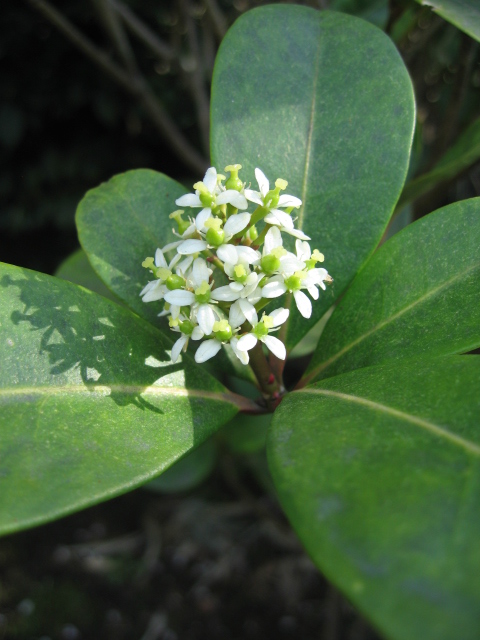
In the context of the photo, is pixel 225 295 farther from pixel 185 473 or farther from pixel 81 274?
pixel 185 473

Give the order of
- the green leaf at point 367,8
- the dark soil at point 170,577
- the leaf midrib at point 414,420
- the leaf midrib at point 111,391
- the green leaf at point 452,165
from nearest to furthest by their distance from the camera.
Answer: the leaf midrib at point 414,420 < the leaf midrib at point 111,391 < the green leaf at point 452,165 < the green leaf at point 367,8 < the dark soil at point 170,577

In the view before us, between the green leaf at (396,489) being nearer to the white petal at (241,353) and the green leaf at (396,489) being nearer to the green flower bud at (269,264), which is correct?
the white petal at (241,353)

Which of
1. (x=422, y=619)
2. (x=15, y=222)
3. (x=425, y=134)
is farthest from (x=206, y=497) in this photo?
(x=422, y=619)

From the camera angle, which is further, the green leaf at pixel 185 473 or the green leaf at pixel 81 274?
the green leaf at pixel 185 473

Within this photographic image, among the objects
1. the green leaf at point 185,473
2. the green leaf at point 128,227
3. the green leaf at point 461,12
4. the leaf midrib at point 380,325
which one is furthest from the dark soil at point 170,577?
the green leaf at point 461,12

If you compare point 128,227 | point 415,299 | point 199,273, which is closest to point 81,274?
point 128,227

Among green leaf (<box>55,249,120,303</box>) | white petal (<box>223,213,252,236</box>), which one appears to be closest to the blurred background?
green leaf (<box>55,249,120,303</box>)

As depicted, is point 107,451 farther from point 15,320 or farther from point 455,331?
point 455,331
